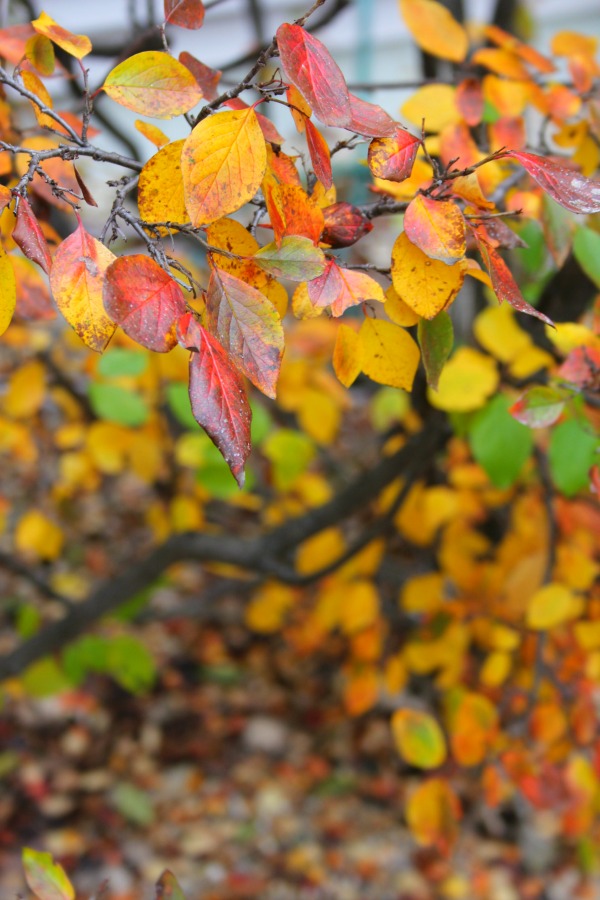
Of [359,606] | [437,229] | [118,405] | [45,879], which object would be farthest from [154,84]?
[359,606]

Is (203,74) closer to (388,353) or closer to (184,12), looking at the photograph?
(184,12)

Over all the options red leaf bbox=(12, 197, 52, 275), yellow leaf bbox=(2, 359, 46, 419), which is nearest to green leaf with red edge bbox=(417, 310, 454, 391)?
red leaf bbox=(12, 197, 52, 275)

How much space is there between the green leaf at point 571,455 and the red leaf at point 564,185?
0.35 meters

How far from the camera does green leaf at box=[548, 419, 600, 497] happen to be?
0.74 meters

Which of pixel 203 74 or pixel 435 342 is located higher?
pixel 203 74

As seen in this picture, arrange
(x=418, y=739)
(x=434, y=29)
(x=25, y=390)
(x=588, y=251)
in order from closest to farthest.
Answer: (x=588, y=251)
(x=434, y=29)
(x=418, y=739)
(x=25, y=390)

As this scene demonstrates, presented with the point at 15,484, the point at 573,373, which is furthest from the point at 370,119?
the point at 15,484

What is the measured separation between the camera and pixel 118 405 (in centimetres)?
105

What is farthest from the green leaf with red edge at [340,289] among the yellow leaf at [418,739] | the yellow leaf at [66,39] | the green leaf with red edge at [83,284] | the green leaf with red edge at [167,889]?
the yellow leaf at [418,739]

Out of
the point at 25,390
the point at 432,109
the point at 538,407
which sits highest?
the point at 432,109

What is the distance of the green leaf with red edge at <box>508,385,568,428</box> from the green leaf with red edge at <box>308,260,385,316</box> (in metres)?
0.17

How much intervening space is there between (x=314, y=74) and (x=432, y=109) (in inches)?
15.8

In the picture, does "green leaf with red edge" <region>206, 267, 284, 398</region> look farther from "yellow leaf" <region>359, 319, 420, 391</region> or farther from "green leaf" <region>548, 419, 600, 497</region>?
"green leaf" <region>548, 419, 600, 497</region>

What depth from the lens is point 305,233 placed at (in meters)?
0.44
